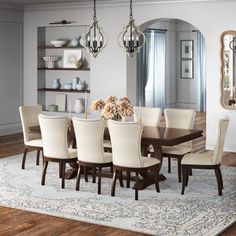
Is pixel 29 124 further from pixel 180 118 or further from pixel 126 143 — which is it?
pixel 126 143

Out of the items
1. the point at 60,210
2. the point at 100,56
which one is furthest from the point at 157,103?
the point at 60,210

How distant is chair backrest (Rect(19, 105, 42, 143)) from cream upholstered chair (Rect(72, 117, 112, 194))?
149 cm

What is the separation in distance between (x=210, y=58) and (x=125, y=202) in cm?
397

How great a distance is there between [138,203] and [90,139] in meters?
0.92

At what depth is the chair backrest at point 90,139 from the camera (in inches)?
246

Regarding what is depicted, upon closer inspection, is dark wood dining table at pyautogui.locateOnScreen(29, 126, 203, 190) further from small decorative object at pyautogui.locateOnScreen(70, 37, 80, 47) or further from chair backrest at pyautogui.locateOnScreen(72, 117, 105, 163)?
small decorative object at pyautogui.locateOnScreen(70, 37, 80, 47)

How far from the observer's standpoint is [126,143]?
239 inches

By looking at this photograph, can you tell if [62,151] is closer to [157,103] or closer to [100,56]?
[100,56]

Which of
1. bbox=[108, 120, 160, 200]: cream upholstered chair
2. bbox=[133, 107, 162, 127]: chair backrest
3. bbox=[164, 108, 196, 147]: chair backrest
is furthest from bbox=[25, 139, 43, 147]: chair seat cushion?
bbox=[164, 108, 196, 147]: chair backrest

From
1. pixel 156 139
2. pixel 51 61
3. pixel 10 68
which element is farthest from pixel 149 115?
pixel 10 68

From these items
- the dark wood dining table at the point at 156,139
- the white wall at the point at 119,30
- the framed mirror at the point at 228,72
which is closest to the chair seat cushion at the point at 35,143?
the dark wood dining table at the point at 156,139

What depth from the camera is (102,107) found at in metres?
6.97

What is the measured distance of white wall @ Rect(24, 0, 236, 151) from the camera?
9.09m

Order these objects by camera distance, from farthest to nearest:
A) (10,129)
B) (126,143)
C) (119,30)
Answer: (10,129) < (119,30) < (126,143)
